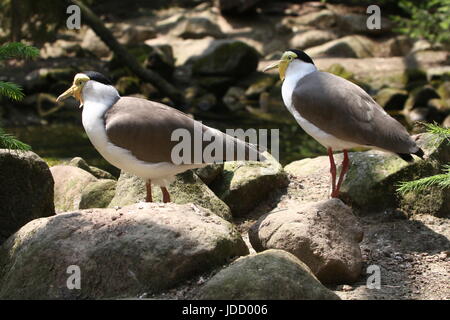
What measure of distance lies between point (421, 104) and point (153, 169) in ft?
35.5

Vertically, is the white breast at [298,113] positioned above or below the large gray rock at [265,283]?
above

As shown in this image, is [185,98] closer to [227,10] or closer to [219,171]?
[227,10]

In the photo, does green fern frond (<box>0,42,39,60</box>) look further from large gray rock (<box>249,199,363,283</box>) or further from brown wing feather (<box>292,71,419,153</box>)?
brown wing feather (<box>292,71,419,153</box>)

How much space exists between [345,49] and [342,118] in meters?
13.7

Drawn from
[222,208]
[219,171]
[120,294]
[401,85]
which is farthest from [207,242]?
[401,85]

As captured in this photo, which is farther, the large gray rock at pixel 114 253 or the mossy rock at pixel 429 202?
the mossy rock at pixel 429 202

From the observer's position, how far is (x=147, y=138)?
504 cm

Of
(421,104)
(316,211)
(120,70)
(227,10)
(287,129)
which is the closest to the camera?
(316,211)

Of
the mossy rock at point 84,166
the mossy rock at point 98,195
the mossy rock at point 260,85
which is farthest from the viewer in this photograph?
the mossy rock at point 260,85

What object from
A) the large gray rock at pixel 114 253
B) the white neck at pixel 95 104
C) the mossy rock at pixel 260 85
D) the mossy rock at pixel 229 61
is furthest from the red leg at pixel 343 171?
the mossy rock at pixel 229 61

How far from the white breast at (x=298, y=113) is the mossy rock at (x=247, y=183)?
0.77 meters

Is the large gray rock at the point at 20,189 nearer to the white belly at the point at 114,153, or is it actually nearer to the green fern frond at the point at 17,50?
the white belly at the point at 114,153

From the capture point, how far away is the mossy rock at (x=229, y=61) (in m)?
17.6

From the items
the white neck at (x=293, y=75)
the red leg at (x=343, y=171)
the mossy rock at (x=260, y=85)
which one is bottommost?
the mossy rock at (x=260, y=85)
